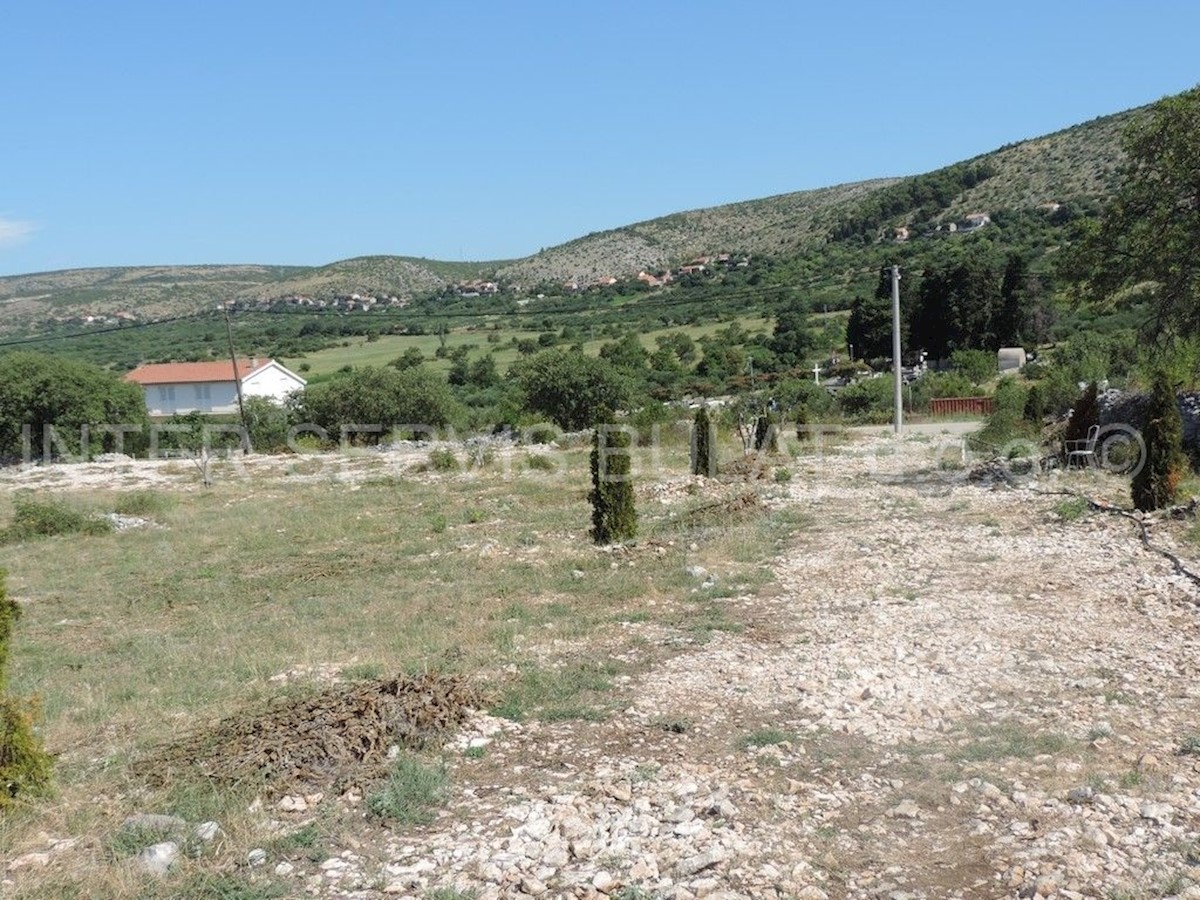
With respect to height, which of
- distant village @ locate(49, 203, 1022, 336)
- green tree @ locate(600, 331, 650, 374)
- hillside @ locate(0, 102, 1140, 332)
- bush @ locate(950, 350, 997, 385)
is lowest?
bush @ locate(950, 350, 997, 385)

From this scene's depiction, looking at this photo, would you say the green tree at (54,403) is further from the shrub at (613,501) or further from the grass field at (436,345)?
the shrub at (613,501)

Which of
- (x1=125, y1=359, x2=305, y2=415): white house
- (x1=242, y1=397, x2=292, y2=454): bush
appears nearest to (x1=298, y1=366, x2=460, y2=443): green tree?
(x1=242, y1=397, x2=292, y2=454): bush

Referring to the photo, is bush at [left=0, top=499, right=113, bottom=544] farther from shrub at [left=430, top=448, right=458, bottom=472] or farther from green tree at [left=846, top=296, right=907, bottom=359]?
green tree at [left=846, top=296, right=907, bottom=359]

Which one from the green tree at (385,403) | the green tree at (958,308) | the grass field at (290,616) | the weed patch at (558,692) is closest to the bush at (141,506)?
the grass field at (290,616)

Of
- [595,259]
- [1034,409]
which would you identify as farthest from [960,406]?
[595,259]

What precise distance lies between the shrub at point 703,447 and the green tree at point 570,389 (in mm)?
18083

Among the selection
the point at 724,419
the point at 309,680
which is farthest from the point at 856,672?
the point at 724,419

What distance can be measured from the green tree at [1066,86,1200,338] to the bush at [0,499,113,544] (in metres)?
18.5

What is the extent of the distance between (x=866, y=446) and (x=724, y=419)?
6901 millimetres

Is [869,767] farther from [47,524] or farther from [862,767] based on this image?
[47,524]

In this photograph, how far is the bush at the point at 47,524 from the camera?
712 inches

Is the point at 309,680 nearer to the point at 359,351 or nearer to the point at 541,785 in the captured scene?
the point at 541,785

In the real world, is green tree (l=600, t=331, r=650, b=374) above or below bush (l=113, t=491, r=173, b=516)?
above

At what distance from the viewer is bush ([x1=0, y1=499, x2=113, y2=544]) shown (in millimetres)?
18078
